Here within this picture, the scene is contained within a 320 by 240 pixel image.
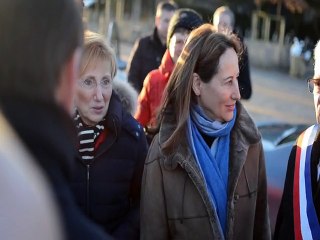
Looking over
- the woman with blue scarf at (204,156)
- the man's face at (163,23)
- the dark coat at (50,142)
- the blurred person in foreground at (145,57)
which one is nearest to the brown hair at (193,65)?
the woman with blue scarf at (204,156)

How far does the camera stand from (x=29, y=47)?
111 centimetres

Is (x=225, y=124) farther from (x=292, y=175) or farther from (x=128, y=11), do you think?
(x=128, y=11)

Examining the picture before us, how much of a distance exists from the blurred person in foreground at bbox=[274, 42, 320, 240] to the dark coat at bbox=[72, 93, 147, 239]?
70 centimetres

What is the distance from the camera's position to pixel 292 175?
8.63ft

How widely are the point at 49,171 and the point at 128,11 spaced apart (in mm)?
33012

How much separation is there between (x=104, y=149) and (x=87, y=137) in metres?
0.10

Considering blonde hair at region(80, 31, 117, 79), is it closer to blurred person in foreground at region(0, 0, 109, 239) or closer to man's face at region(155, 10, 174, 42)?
blurred person in foreground at region(0, 0, 109, 239)

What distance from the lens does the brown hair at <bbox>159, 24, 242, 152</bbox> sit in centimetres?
272

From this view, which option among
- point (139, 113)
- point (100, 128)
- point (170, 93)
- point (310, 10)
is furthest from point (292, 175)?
point (310, 10)

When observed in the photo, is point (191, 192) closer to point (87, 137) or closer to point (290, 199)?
point (290, 199)

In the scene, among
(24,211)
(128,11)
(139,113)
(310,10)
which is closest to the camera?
(24,211)

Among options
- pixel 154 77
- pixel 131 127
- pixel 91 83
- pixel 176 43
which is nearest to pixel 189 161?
pixel 131 127

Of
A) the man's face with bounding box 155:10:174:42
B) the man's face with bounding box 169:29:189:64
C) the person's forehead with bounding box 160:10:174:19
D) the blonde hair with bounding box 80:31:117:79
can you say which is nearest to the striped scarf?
the blonde hair with bounding box 80:31:117:79

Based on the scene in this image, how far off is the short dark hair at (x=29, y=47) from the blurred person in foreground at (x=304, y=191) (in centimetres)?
167
